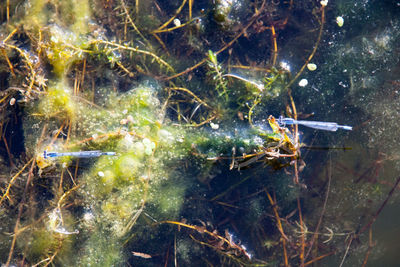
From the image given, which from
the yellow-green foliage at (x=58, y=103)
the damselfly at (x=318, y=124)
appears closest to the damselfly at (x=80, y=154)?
the yellow-green foliage at (x=58, y=103)

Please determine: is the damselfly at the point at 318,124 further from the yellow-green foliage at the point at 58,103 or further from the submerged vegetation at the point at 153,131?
the yellow-green foliage at the point at 58,103

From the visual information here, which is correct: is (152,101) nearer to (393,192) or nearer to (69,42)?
(69,42)

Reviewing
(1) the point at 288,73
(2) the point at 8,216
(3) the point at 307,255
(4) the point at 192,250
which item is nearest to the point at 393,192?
(3) the point at 307,255

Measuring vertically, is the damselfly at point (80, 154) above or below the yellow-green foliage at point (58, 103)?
below

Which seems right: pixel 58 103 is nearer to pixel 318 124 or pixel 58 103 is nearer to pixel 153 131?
pixel 153 131

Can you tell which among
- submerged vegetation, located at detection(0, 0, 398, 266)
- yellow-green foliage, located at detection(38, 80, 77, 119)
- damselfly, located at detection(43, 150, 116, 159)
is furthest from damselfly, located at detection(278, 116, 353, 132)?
yellow-green foliage, located at detection(38, 80, 77, 119)

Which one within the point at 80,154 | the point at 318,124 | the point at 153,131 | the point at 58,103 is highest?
the point at 318,124

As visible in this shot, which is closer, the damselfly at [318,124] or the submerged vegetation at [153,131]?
the damselfly at [318,124]

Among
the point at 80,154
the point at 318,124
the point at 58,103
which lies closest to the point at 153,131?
the point at 80,154
